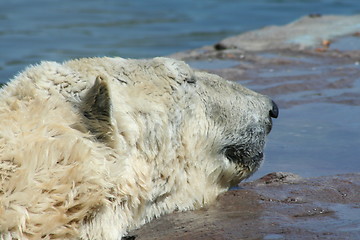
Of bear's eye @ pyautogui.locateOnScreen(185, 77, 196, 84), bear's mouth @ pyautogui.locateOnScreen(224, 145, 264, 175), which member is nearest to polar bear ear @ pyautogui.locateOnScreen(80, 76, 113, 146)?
bear's eye @ pyautogui.locateOnScreen(185, 77, 196, 84)

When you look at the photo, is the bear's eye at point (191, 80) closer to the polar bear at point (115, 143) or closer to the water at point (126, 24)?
A: the polar bear at point (115, 143)

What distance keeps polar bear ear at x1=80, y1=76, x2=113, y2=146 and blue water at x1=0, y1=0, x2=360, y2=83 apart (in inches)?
290

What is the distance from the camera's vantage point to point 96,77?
11.7 ft

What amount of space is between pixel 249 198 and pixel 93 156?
1349 millimetres

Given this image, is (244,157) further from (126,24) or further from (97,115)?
(126,24)

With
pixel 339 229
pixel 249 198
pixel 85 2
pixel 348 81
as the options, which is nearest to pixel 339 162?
pixel 249 198

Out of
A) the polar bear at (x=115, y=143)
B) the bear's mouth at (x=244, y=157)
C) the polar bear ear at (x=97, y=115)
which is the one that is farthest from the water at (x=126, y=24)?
the polar bear ear at (x=97, y=115)

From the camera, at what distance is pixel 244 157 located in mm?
4516

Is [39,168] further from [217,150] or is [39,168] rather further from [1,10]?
[1,10]

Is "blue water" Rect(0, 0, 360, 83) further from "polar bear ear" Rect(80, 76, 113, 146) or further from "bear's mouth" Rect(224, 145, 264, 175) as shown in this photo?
"polar bear ear" Rect(80, 76, 113, 146)

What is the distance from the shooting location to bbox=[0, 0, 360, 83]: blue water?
493 inches

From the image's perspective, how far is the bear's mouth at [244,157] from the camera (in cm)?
447

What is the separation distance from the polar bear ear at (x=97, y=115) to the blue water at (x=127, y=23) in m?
7.38

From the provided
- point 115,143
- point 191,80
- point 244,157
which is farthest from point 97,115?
point 244,157
